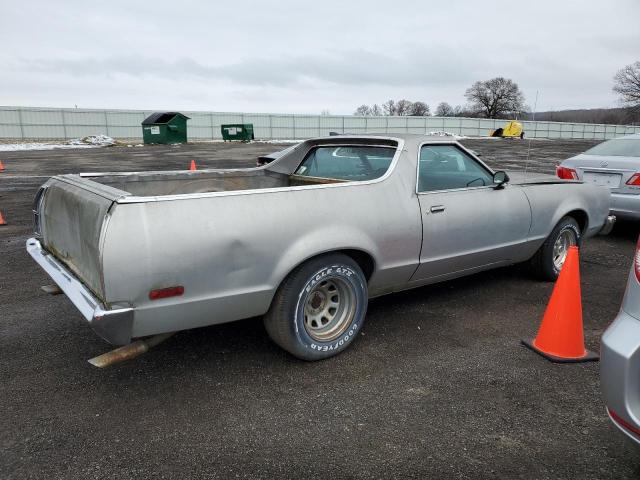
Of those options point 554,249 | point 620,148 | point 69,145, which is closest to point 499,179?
point 554,249

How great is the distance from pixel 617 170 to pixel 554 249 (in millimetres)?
2380

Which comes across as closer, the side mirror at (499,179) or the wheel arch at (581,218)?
the side mirror at (499,179)

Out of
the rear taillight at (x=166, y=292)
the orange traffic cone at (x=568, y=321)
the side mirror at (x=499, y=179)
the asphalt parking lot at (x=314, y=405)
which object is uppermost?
the side mirror at (x=499, y=179)

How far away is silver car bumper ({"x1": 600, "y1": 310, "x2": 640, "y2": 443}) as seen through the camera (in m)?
2.01

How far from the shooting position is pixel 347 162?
15.0 ft

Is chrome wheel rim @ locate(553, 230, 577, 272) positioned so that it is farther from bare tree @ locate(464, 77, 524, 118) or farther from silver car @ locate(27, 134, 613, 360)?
bare tree @ locate(464, 77, 524, 118)

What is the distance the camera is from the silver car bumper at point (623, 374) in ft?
6.59

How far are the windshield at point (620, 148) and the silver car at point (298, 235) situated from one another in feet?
7.56

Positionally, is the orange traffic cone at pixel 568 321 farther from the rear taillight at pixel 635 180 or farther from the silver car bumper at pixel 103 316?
the rear taillight at pixel 635 180

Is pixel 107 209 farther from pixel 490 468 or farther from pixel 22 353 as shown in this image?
pixel 490 468

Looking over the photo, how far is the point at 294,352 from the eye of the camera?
336 cm

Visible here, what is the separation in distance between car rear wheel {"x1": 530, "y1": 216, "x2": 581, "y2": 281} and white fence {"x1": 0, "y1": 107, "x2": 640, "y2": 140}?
42779mm

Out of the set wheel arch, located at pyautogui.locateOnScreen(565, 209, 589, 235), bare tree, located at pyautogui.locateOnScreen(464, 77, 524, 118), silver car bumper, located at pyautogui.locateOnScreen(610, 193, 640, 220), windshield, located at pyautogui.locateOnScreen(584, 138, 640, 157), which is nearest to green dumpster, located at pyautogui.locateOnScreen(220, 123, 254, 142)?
windshield, located at pyautogui.locateOnScreen(584, 138, 640, 157)

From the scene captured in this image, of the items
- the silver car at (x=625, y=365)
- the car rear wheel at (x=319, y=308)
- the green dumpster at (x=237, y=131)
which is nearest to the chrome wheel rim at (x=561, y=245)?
the car rear wheel at (x=319, y=308)
